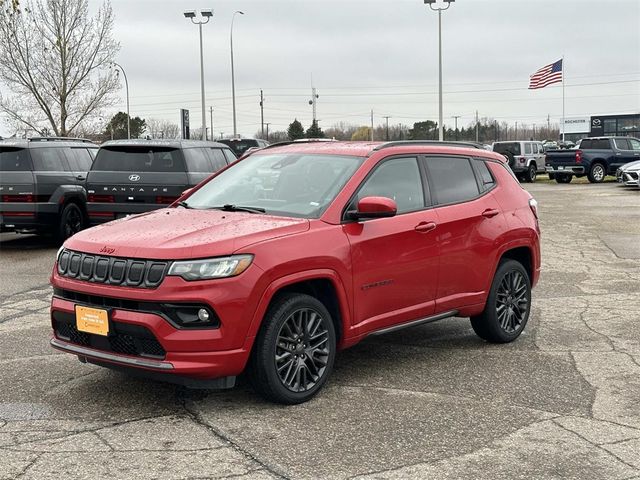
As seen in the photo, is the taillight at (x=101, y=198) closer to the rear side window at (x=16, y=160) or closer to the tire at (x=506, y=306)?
the rear side window at (x=16, y=160)

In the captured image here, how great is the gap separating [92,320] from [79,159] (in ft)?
32.0

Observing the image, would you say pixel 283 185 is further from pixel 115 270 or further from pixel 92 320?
pixel 92 320

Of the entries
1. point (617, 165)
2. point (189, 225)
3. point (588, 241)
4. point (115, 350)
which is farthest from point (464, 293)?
point (617, 165)

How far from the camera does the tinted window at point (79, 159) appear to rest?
13.5 meters

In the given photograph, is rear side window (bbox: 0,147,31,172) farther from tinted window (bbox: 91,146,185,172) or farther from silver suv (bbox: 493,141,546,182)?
silver suv (bbox: 493,141,546,182)

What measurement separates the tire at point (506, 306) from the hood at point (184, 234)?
86.8 inches

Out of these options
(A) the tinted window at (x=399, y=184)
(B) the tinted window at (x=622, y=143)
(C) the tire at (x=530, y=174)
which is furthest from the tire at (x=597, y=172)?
(A) the tinted window at (x=399, y=184)

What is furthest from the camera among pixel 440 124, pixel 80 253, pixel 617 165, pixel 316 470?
pixel 440 124

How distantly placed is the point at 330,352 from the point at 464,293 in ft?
5.16

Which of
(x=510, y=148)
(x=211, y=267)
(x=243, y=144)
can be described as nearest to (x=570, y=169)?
(x=510, y=148)

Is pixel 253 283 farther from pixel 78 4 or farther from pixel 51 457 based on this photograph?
pixel 78 4

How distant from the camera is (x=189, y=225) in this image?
4.94 m

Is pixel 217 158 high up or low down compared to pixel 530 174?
up

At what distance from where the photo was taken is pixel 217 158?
43.1 ft
